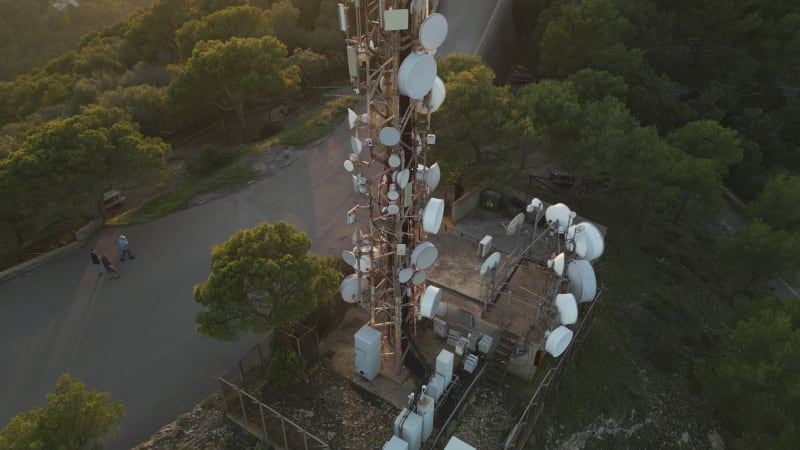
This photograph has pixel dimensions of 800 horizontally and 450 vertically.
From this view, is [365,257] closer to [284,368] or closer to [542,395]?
[284,368]

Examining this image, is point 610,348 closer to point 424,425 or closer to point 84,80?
point 424,425

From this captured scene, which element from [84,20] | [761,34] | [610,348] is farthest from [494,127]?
[84,20]

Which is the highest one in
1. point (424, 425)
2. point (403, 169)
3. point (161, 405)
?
point (403, 169)

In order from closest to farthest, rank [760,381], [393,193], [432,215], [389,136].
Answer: [389,136], [393,193], [432,215], [760,381]

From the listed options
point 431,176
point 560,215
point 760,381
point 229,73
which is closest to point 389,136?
point 431,176

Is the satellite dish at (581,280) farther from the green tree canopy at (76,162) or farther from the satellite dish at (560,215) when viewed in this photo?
the green tree canopy at (76,162)

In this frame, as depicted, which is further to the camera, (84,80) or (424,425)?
(84,80)

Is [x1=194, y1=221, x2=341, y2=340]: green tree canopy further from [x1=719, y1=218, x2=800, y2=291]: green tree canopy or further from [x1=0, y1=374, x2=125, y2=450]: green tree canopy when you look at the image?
[x1=719, y1=218, x2=800, y2=291]: green tree canopy
